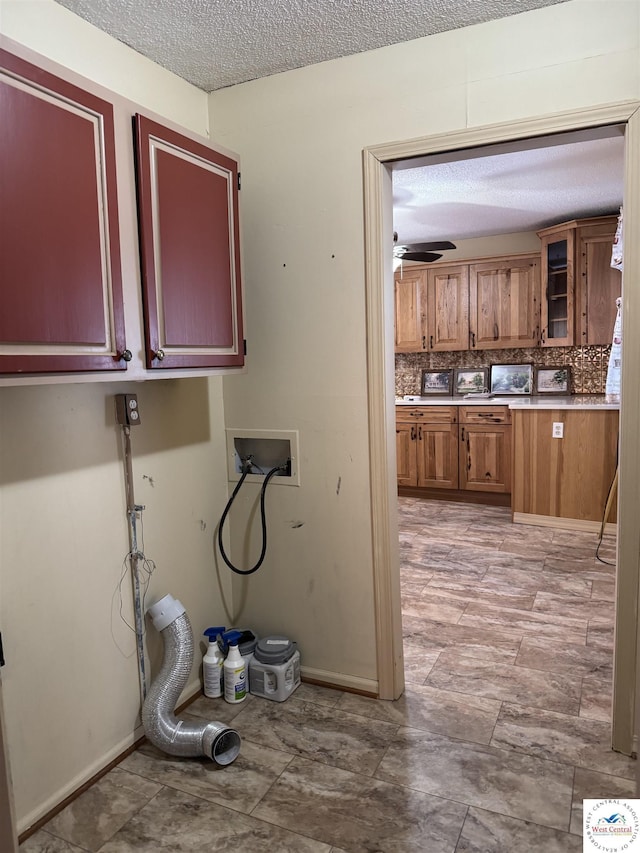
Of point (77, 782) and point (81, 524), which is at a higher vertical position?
point (81, 524)

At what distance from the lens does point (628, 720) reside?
2098 mm

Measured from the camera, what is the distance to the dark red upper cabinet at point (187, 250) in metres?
1.84

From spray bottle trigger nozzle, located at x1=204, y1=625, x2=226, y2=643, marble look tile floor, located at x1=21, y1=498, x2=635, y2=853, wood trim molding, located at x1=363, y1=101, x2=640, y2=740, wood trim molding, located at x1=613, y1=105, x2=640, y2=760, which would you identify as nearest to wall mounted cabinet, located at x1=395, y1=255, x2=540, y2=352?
marble look tile floor, located at x1=21, y1=498, x2=635, y2=853

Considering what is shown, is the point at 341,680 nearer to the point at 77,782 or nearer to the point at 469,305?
the point at 77,782

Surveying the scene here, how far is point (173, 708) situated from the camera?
2213mm

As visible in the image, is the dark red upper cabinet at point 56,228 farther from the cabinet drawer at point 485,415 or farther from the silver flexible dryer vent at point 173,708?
the cabinet drawer at point 485,415

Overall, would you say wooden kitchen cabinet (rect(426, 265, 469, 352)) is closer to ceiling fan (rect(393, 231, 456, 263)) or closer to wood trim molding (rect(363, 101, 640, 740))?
ceiling fan (rect(393, 231, 456, 263))

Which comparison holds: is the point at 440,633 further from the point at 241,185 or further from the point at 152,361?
the point at 241,185

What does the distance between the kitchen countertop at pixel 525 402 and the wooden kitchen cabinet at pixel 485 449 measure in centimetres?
8

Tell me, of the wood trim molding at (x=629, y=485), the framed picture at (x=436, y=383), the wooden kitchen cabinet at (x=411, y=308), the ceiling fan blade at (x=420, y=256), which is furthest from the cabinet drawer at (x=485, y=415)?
the wood trim molding at (x=629, y=485)

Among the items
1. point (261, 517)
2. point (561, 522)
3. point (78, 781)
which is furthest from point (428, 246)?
point (78, 781)

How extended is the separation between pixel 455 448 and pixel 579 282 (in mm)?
1801

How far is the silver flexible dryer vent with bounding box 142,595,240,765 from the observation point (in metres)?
2.09

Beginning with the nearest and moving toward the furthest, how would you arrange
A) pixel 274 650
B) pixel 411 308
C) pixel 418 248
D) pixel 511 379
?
pixel 274 650, pixel 418 248, pixel 511 379, pixel 411 308
